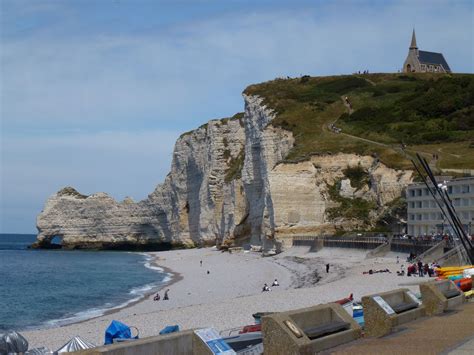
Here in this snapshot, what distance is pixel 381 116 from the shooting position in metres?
88.6

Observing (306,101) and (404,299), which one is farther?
(306,101)

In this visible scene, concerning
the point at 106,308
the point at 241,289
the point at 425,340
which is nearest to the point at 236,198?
the point at 241,289

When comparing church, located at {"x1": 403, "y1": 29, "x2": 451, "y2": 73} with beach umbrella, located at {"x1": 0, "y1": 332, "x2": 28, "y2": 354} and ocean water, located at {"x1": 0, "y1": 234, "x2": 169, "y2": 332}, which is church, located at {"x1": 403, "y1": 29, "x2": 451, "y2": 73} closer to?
ocean water, located at {"x1": 0, "y1": 234, "x2": 169, "y2": 332}

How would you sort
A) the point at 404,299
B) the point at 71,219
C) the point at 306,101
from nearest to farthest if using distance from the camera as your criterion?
the point at 404,299
the point at 306,101
the point at 71,219

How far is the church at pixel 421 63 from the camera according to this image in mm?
125875

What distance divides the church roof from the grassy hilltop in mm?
11423

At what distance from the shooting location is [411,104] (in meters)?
90.9

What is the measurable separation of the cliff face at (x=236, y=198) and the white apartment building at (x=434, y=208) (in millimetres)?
5556

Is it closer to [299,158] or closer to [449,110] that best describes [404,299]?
[299,158]

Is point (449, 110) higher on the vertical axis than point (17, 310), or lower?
higher

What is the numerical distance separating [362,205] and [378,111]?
1186 inches

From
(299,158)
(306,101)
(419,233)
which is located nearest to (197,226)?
(306,101)

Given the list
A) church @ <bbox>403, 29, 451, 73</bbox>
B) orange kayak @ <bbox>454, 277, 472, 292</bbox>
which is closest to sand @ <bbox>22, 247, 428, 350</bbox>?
orange kayak @ <bbox>454, 277, 472, 292</bbox>

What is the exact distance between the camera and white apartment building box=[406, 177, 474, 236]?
164ft
